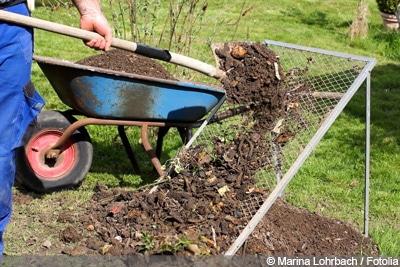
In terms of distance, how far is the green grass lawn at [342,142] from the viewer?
15.9ft

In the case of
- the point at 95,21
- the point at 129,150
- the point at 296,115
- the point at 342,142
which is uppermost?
the point at 95,21

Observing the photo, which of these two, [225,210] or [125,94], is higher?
[125,94]

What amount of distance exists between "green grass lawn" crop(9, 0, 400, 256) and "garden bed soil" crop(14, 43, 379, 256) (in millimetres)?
500

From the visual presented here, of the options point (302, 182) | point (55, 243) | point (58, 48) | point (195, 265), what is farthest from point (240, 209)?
point (58, 48)

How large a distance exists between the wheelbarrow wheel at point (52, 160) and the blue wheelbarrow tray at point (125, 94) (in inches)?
8.0

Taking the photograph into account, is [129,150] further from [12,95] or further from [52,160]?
[12,95]

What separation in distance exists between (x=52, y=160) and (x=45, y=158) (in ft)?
0.18

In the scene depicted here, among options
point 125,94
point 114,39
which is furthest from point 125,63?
point 114,39

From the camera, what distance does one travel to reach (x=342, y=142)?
634 centimetres

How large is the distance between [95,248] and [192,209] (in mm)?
598

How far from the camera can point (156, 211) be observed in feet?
12.7

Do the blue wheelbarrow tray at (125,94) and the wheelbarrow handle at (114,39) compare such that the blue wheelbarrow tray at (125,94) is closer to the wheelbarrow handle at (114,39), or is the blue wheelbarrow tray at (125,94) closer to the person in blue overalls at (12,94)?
the wheelbarrow handle at (114,39)

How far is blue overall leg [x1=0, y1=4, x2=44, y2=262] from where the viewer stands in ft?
10.00

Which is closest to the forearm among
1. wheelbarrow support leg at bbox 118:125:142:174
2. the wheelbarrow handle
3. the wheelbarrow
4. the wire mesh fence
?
the wheelbarrow handle
